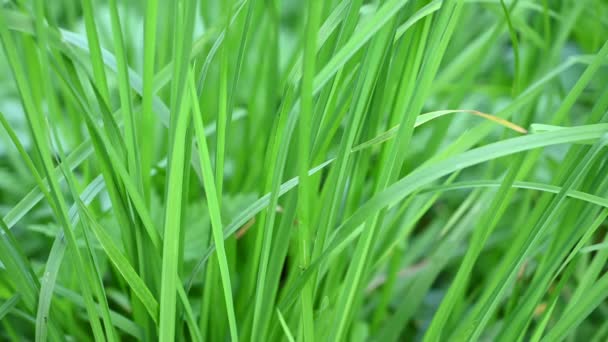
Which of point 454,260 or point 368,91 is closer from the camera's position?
point 368,91

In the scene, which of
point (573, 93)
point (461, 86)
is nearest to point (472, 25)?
point (461, 86)

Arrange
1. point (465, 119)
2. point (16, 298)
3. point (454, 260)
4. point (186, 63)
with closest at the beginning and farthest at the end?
1. point (186, 63)
2. point (16, 298)
3. point (454, 260)
4. point (465, 119)

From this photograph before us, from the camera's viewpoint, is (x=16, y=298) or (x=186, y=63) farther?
(x=16, y=298)

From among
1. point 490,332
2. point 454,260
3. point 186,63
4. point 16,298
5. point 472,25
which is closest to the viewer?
point 186,63

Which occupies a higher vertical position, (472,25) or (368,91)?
(472,25)

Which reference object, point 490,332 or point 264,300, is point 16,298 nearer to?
point 264,300

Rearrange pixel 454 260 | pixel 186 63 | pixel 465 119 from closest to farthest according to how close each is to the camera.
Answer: pixel 186 63 → pixel 454 260 → pixel 465 119

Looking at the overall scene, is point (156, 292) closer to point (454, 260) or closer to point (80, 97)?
point (80, 97)

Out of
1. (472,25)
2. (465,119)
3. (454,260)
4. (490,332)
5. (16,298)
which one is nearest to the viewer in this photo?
(16,298)

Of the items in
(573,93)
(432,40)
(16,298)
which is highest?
(16,298)

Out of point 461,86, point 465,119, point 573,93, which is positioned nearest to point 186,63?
point 573,93
